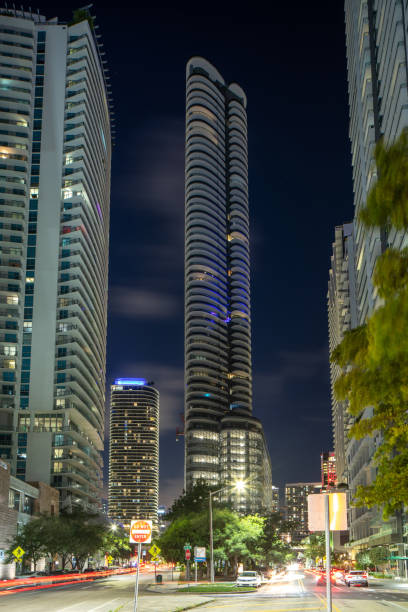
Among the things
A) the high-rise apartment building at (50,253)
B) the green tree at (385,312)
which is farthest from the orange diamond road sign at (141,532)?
the high-rise apartment building at (50,253)

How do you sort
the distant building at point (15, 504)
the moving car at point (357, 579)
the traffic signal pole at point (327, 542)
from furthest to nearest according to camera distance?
the distant building at point (15, 504)
the moving car at point (357, 579)
the traffic signal pole at point (327, 542)

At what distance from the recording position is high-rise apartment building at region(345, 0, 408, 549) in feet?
223

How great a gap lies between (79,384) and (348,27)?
91.7 metres

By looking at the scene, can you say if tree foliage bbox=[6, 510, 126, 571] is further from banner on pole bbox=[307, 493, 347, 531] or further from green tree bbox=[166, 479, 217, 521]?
banner on pole bbox=[307, 493, 347, 531]

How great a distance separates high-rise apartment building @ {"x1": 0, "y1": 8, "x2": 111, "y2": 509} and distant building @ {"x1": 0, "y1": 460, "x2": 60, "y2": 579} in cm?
1884

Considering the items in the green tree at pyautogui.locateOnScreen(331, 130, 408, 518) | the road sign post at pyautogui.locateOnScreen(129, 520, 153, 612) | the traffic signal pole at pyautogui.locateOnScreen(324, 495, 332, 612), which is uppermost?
the green tree at pyautogui.locateOnScreen(331, 130, 408, 518)

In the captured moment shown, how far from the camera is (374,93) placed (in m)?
90.6

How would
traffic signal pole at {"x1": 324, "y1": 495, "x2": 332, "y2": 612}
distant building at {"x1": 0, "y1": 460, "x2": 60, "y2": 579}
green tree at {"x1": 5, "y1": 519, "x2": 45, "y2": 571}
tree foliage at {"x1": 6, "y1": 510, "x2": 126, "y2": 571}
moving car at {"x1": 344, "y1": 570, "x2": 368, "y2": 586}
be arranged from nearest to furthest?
traffic signal pole at {"x1": 324, "y1": 495, "x2": 332, "y2": 612} → moving car at {"x1": 344, "y1": 570, "x2": 368, "y2": 586} → distant building at {"x1": 0, "y1": 460, "x2": 60, "y2": 579} → green tree at {"x1": 5, "y1": 519, "x2": 45, "y2": 571} → tree foliage at {"x1": 6, "y1": 510, "x2": 126, "y2": 571}

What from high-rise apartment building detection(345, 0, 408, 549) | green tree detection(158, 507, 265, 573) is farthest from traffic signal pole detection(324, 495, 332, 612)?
green tree detection(158, 507, 265, 573)

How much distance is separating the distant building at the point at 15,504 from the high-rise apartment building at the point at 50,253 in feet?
61.8

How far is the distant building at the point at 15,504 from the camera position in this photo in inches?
3383

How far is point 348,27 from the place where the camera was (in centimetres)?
11212

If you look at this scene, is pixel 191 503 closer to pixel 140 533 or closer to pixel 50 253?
pixel 50 253

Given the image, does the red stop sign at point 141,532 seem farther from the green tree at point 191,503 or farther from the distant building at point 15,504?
the green tree at point 191,503
